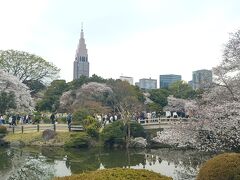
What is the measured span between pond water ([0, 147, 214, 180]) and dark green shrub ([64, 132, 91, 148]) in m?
1.55

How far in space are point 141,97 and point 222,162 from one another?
48.3m

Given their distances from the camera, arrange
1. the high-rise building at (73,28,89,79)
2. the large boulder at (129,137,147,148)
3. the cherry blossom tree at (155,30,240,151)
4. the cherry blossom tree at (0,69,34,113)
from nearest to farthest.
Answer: the cherry blossom tree at (155,30,240,151)
the large boulder at (129,137,147,148)
the cherry blossom tree at (0,69,34,113)
the high-rise building at (73,28,89,79)

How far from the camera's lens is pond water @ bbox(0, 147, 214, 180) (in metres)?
22.3

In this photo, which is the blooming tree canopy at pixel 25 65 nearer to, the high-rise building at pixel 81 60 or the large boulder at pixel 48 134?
the large boulder at pixel 48 134

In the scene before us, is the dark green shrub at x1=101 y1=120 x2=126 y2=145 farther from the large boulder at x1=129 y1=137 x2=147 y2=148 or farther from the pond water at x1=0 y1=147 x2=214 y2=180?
the pond water at x1=0 y1=147 x2=214 y2=180

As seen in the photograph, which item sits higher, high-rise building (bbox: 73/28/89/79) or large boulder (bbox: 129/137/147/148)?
high-rise building (bbox: 73/28/89/79)

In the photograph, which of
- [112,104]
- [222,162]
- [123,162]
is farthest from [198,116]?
[112,104]

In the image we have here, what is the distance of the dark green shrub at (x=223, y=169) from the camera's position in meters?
12.5

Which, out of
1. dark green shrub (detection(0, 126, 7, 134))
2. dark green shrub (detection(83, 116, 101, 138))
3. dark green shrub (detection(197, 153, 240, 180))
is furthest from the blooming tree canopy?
dark green shrub (detection(197, 153, 240, 180))

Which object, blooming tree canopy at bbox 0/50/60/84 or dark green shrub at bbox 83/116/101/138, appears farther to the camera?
blooming tree canopy at bbox 0/50/60/84

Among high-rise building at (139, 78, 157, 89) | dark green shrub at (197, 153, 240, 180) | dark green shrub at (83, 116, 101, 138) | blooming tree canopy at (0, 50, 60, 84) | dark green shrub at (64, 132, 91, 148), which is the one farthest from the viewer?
high-rise building at (139, 78, 157, 89)

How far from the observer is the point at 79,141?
36531mm

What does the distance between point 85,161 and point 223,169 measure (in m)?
16.1

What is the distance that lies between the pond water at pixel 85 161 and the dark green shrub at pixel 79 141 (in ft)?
5.09
